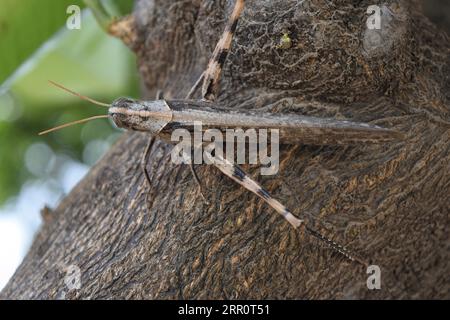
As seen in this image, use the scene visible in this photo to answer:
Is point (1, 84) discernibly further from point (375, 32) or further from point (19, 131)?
point (375, 32)

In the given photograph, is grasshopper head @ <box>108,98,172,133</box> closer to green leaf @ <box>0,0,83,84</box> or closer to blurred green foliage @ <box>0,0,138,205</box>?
green leaf @ <box>0,0,83,84</box>

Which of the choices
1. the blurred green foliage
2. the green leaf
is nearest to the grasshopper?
the green leaf

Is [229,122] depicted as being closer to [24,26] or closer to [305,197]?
[305,197]

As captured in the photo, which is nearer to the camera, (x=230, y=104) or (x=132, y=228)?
(x=132, y=228)

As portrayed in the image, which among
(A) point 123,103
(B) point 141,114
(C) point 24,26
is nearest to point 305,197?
(B) point 141,114
